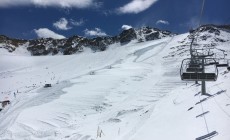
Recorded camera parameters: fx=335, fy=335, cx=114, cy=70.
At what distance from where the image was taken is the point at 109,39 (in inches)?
6629

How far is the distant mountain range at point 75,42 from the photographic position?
158 m

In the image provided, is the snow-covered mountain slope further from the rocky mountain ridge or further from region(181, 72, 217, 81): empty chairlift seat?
the rocky mountain ridge

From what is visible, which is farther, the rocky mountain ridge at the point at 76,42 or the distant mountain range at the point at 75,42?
the rocky mountain ridge at the point at 76,42

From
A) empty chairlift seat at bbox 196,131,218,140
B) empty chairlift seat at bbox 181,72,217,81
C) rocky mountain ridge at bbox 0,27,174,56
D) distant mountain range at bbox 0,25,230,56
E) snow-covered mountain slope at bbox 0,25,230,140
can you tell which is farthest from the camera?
rocky mountain ridge at bbox 0,27,174,56

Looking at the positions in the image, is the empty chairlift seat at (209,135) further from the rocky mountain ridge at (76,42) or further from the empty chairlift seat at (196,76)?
the rocky mountain ridge at (76,42)

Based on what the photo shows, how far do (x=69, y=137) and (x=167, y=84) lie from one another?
23693mm

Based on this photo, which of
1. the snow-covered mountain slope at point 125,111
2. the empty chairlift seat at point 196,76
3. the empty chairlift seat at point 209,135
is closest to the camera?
the empty chairlift seat at point 209,135

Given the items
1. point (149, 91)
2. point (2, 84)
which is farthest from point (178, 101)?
point (2, 84)

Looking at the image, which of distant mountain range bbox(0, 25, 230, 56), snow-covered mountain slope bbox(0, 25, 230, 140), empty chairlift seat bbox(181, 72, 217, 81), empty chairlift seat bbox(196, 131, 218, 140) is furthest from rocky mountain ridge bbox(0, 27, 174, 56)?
empty chairlift seat bbox(196, 131, 218, 140)

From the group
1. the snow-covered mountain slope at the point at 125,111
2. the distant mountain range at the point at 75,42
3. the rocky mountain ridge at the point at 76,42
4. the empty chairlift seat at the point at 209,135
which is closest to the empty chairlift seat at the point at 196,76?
the snow-covered mountain slope at the point at 125,111

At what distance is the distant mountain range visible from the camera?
6201 inches

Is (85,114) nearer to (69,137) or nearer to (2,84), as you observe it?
(69,137)

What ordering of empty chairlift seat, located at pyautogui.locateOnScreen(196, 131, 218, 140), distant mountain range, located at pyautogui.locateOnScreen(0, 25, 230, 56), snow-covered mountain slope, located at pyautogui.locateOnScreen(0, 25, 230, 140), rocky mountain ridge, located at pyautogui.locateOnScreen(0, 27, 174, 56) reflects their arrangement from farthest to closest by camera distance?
rocky mountain ridge, located at pyautogui.locateOnScreen(0, 27, 174, 56), distant mountain range, located at pyautogui.locateOnScreen(0, 25, 230, 56), snow-covered mountain slope, located at pyautogui.locateOnScreen(0, 25, 230, 140), empty chairlift seat, located at pyautogui.locateOnScreen(196, 131, 218, 140)

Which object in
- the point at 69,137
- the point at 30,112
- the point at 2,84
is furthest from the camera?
the point at 2,84
